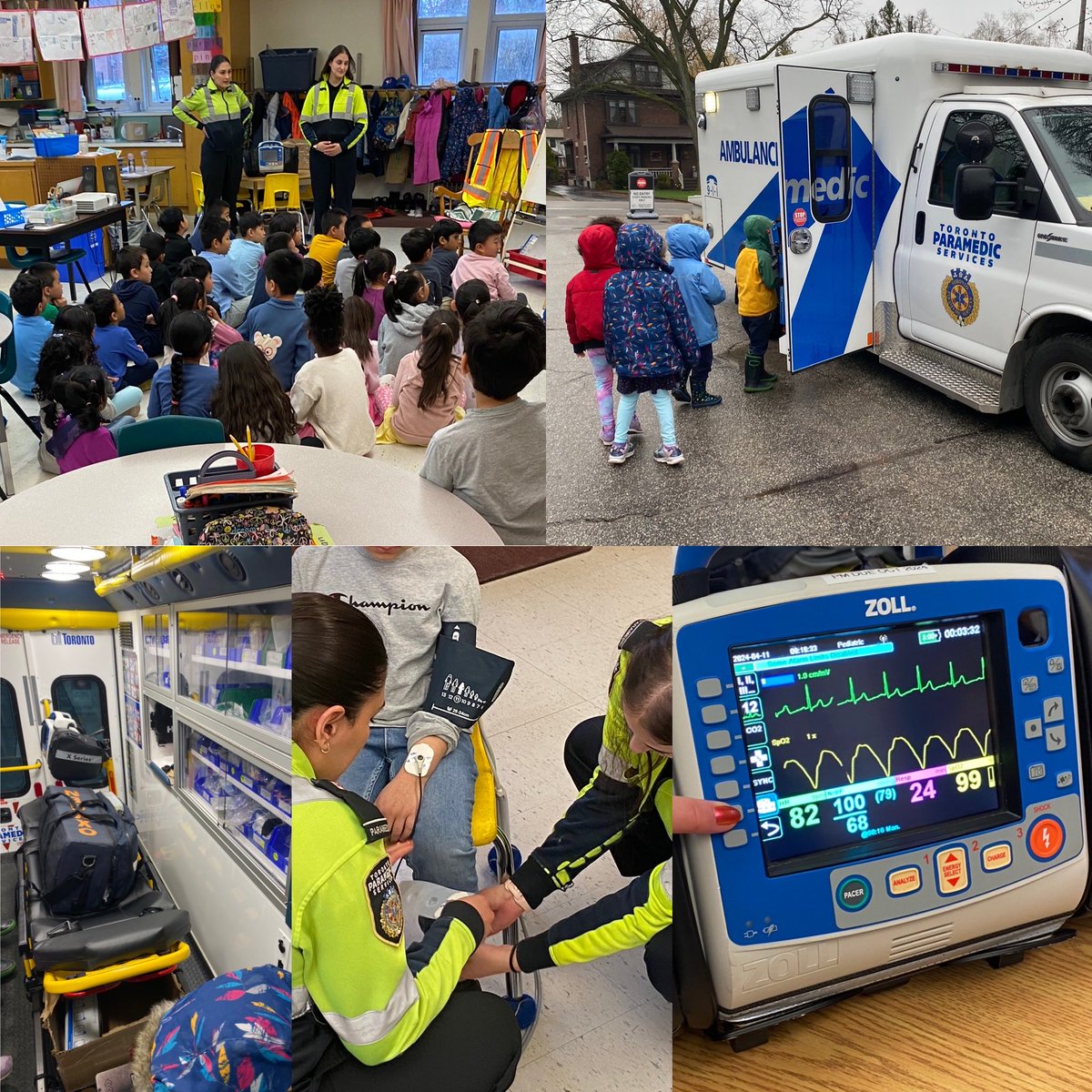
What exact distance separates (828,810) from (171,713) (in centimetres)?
63

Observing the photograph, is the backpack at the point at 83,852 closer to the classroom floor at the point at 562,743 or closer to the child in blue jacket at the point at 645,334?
the classroom floor at the point at 562,743

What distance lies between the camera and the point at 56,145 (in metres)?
2.05

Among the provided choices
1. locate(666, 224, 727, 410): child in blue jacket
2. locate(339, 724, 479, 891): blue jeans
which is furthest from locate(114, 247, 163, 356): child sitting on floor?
locate(339, 724, 479, 891): blue jeans

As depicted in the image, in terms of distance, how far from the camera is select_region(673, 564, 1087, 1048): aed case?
103cm

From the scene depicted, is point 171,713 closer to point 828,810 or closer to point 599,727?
point 599,727

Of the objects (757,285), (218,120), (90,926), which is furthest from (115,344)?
(90,926)

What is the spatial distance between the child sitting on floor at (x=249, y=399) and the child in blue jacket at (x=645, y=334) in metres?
0.65

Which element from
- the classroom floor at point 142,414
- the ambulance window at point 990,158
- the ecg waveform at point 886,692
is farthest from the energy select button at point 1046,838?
the ambulance window at point 990,158

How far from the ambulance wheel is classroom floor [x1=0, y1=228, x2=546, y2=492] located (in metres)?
1.07

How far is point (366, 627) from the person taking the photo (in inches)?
38.8

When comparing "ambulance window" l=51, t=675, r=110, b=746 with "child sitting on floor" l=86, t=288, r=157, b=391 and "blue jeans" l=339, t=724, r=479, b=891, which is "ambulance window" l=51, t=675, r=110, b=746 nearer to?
"blue jeans" l=339, t=724, r=479, b=891

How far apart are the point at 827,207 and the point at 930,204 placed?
25cm

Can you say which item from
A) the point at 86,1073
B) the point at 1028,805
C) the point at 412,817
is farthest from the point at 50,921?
the point at 1028,805

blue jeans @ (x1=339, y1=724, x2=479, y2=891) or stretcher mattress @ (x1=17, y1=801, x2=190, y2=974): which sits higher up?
blue jeans @ (x1=339, y1=724, x2=479, y2=891)
